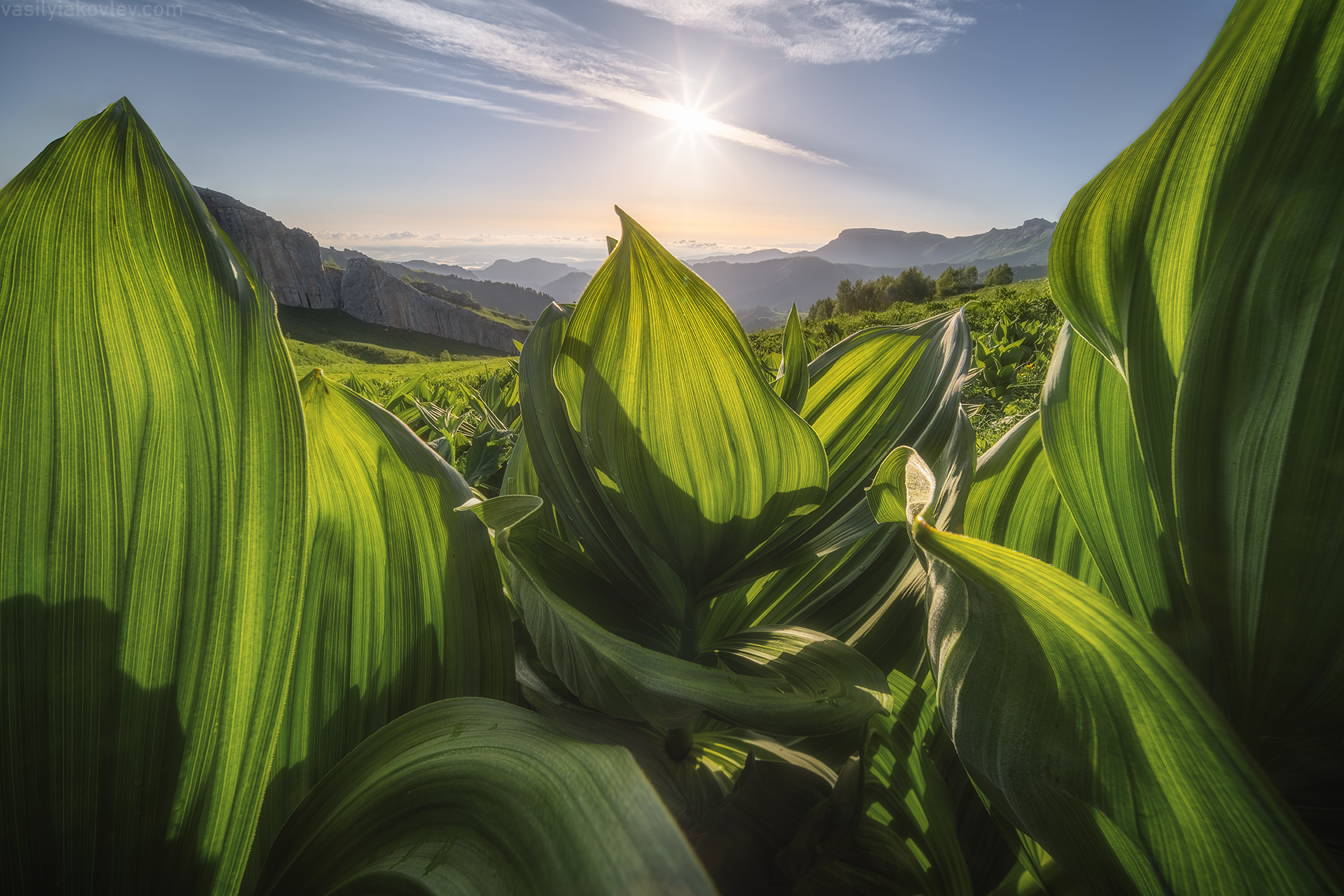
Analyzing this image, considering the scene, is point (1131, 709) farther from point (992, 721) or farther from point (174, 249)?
point (174, 249)

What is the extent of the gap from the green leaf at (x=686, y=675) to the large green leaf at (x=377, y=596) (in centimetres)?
3

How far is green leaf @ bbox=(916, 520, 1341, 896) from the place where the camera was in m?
0.09

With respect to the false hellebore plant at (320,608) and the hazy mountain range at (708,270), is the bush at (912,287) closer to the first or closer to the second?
the hazy mountain range at (708,270)

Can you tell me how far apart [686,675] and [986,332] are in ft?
7.93

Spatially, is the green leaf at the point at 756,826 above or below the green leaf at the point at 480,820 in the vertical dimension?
below

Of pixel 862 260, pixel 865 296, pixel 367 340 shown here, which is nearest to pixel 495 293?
pixel 367 340

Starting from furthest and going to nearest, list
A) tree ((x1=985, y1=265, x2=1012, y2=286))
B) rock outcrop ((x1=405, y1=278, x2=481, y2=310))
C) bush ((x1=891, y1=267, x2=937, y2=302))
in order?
1. rock outcrop ((x1=405, y1=278, x2=481, y2=310))
2. bush ((x1=891, y1=267, x2=937, y2=302))
3. tree ((x1=985, y1=265, x2=1012, y2=286))

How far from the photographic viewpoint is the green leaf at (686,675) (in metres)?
0.15

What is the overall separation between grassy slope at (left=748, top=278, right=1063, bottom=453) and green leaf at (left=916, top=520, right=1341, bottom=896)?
0.10 meters

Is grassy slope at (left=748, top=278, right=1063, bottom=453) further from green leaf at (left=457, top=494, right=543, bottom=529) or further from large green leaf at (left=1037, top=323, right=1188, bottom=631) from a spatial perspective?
green leaf at (left=457, top=494, right=543, bottom=529)

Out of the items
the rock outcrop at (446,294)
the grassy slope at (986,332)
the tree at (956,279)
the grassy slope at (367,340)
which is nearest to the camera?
the grassy slope at (986,332)

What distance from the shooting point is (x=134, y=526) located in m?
0.15

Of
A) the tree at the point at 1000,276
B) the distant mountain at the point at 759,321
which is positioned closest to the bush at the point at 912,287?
the distant mountain at the point at 759,321

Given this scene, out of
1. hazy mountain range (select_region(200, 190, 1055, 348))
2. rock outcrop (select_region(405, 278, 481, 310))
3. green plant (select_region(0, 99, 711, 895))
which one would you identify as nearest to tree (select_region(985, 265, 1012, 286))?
hazy mountain range (select_region(200, 190, 1055, 348))
